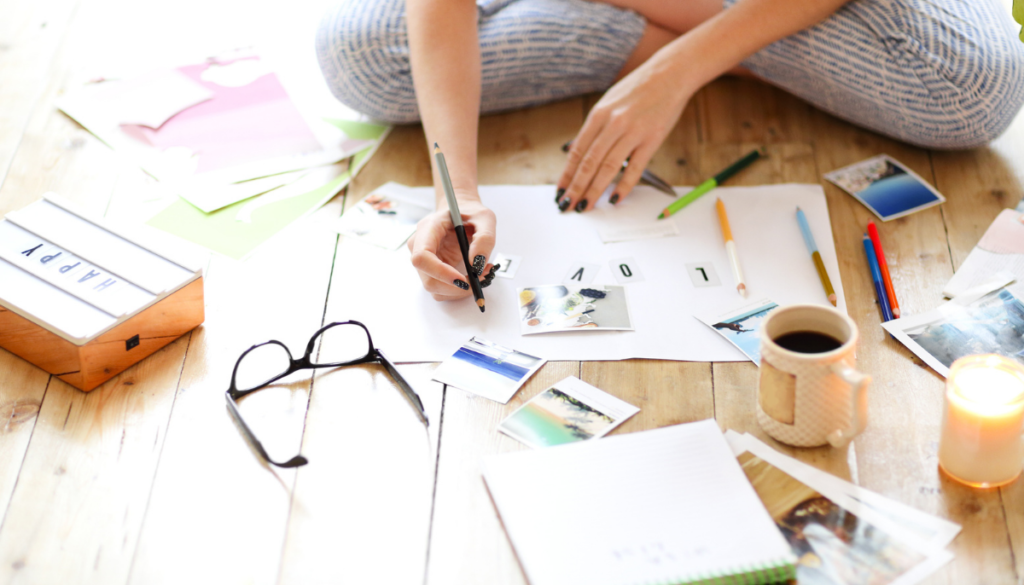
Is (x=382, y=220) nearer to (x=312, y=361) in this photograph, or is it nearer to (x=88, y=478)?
(x=312, y=361)

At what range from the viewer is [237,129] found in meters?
1.71

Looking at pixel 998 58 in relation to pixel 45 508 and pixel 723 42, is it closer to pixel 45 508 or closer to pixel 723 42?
pixel 723 42

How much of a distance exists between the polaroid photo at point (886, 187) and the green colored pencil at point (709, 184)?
14 centimetres

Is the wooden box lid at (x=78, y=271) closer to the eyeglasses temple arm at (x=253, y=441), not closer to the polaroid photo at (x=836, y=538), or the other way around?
the eyeglasses temple arm at (x=253, y=441)

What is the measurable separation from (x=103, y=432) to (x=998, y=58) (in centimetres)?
151

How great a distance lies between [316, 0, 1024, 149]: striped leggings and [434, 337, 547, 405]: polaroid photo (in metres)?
0.68

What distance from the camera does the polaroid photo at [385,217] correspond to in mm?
1427

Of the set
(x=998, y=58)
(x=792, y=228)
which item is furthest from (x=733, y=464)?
(x=998, y=58)

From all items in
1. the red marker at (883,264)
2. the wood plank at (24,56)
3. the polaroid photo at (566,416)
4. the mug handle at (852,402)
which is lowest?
the wood plank at (24,56)

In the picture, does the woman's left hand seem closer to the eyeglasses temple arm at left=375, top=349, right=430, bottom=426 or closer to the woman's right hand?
the woman's right hand

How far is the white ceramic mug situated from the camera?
90cm

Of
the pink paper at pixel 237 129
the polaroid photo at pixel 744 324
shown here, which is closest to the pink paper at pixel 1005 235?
the polaroid photo at pixel 744 324

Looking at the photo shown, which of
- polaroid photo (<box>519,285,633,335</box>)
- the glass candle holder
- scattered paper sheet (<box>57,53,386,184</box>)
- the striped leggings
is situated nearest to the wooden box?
scattered paper sheet (<box>57,53,386,184</box>)

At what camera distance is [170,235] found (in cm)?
147
